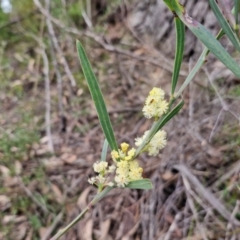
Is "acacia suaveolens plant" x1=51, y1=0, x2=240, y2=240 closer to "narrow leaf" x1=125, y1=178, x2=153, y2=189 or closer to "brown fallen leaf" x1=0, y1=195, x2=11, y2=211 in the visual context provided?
"narrow leaf" x1=125, y1=178, x2=153, y2=189

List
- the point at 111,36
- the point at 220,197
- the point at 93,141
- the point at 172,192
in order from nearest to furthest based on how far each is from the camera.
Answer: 1. the point at 220,197
2. the point at 172,192
3. the point at 93,141
4. the point at 111,36

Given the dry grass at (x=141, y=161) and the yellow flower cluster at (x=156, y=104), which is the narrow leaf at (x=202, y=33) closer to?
the yellow flower cluster at (x=156, y=104)

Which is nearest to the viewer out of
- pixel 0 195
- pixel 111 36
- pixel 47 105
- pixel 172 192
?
pixel 172 192

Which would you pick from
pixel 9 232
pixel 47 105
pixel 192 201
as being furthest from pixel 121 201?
pixel 47 105

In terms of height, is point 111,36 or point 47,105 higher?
point 111,36

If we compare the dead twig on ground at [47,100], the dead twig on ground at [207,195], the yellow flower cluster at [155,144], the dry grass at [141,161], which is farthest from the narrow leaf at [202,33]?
the dead twig on ground at [47,100]

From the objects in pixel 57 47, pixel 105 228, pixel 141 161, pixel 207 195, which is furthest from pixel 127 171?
pixel 57 47

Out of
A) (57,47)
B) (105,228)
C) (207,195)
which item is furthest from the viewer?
(57,47)

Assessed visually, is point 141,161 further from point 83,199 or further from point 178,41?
point 178,41

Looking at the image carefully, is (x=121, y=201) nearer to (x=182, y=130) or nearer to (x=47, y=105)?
(x=182, y=130)

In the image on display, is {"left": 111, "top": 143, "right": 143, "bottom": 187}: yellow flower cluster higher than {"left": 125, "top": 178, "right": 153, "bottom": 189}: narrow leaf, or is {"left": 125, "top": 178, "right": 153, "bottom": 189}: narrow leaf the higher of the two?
{"left": 111, "top": 143, "right": 143, "bottom": 187}: yellow flower cluster

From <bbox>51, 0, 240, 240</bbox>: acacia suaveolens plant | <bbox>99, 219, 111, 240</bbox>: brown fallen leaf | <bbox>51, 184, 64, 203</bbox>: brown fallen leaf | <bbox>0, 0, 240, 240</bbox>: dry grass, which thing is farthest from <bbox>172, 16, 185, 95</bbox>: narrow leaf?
<bbox>51, 184, 64, 203</bbox>: brown fallen leaf
